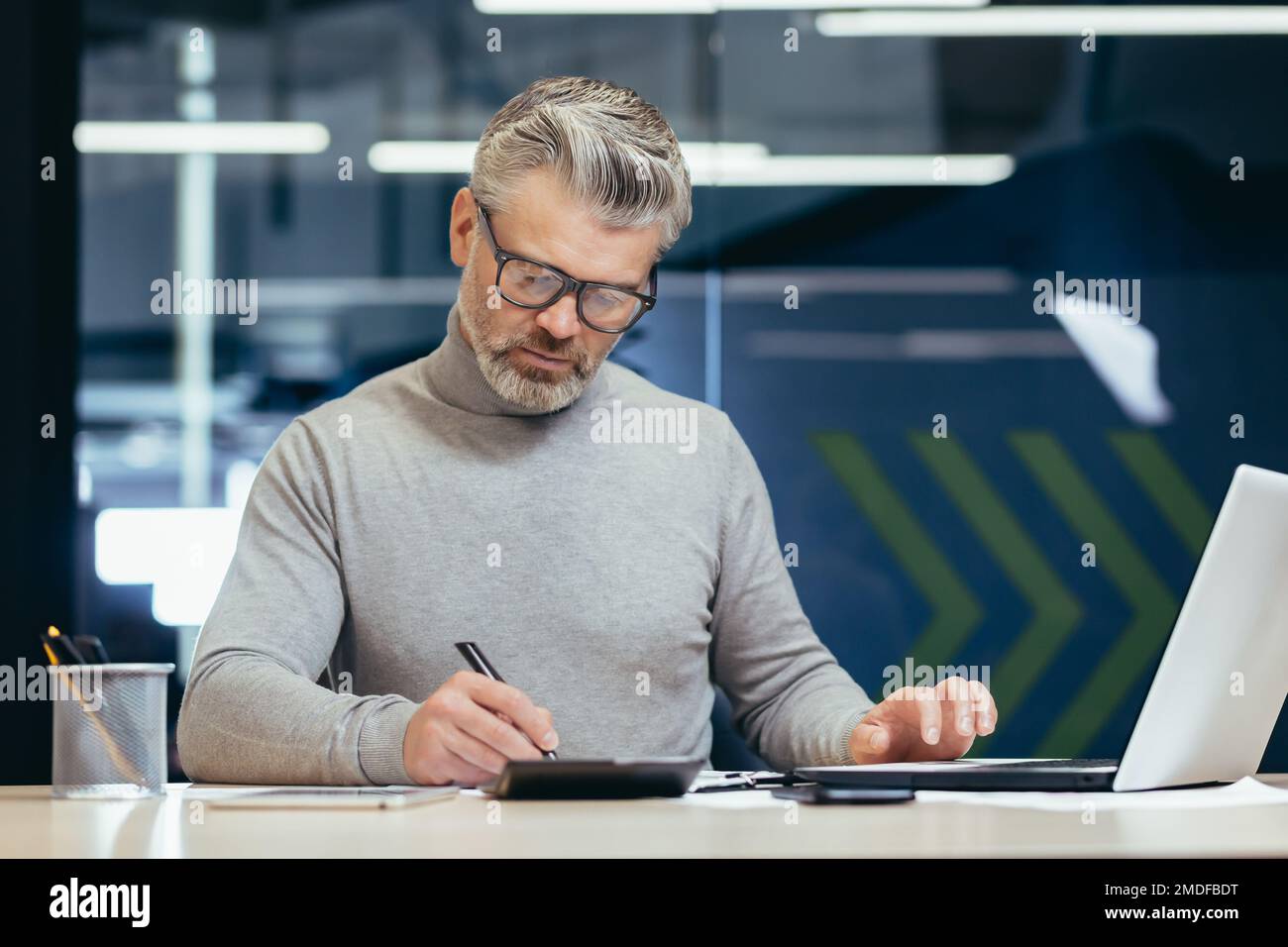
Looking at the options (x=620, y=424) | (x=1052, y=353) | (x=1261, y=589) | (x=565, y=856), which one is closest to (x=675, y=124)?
(x=1052, y=353)

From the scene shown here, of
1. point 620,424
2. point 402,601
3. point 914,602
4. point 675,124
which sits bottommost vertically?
point 914,602

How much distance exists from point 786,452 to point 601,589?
1351mm

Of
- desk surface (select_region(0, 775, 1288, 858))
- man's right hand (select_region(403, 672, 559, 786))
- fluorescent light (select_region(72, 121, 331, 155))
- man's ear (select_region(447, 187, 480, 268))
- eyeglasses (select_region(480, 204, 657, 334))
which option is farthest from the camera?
fluorescent light (select_region(72, 121, 331, 155))

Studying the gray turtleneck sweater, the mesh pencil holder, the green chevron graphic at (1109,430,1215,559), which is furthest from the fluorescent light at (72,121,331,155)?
the mesh pencil holder

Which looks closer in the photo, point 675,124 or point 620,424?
point 620,424

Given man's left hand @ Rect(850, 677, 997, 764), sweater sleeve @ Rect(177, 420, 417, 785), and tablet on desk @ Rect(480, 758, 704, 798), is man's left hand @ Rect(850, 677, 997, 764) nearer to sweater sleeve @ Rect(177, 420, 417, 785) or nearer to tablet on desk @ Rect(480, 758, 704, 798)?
tablet on desk @ Rect(480, 758, 704, 798)

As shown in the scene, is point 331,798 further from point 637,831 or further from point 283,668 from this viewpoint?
point 283,668

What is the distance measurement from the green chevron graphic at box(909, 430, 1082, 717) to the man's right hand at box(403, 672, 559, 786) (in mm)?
1962

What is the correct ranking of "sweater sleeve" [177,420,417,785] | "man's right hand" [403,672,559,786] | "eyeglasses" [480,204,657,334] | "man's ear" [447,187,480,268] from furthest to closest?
"man's ear" [447,187,480,268] → "eyeglasses" [480,204,657,334] → "sweater sleeve" [177,420,417,785] → "man's right hand" [403,672,559,786]

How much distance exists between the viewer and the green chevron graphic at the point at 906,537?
2994mm

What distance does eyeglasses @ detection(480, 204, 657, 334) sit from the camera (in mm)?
1621

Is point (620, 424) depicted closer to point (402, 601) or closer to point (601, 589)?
point (601, 589)

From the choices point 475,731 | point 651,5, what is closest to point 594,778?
point 475,731

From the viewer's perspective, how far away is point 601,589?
5.58ft
